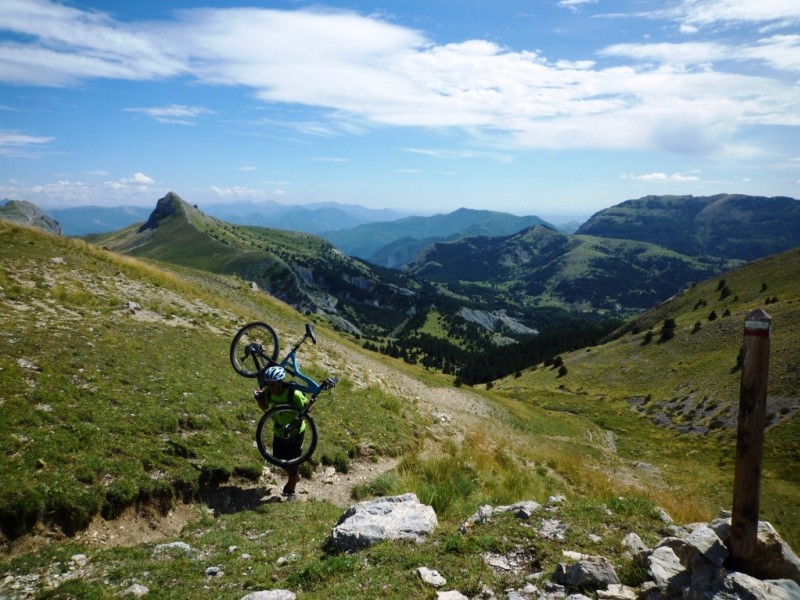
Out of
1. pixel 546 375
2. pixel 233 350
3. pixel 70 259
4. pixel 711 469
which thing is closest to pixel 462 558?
pixel 233 350

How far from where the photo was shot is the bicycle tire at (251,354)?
14297mm

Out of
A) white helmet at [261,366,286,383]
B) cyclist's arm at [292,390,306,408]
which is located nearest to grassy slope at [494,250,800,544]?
cyclist's arm at [292,390,306,408]

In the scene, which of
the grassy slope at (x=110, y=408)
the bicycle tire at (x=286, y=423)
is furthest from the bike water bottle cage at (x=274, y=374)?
the grassy slope at (x=110, y=408)

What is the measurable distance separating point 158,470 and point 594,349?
117 m

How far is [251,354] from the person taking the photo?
47.2 ft

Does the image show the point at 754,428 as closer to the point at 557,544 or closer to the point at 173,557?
the point at 557,544

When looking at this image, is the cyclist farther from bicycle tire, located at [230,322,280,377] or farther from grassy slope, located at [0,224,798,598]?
grassy slope, located at [0,224,798,598]

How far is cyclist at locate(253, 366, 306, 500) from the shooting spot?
1227 cm

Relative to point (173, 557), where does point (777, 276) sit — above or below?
above

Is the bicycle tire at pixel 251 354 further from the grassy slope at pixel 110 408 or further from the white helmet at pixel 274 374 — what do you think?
the grassy slope at pixel 110 408

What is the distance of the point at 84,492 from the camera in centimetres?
973

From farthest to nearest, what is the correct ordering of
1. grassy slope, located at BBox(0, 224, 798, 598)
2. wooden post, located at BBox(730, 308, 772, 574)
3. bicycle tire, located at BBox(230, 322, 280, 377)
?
bicycle tire, located at BBox(230, 322, 280, 377) < grassy slope, located at BBox(0, 224, 798, 598) < wooden post, located at BBox(730, 308, 772, 574)

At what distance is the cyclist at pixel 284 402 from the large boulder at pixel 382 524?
10.1 feet

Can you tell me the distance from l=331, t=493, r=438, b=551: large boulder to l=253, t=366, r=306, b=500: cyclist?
308 cm
